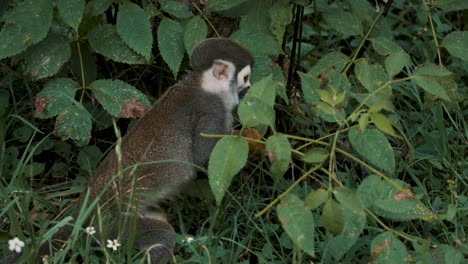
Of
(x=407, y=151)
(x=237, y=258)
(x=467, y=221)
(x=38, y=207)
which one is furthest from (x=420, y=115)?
(x=38, y=207)

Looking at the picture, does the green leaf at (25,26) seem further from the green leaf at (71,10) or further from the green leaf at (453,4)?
the green leaf at (453,4)

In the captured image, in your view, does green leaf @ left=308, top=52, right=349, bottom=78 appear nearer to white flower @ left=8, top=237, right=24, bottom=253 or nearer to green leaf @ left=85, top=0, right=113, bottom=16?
green leaf @ left=85, top=0, right=113, bottom=16

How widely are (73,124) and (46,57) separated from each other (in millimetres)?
439

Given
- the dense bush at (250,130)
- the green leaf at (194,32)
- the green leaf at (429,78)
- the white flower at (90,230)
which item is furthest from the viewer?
the green leaf at (194,32)

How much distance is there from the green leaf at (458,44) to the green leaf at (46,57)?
6.97 ft

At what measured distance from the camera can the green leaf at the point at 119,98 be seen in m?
4.59

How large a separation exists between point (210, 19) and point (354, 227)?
185cm

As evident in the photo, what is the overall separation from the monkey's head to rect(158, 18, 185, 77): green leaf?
0.10 metres

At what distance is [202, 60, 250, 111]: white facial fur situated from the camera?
4445mm

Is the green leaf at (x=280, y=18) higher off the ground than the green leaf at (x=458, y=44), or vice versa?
the green leaf at (x=280, y=18)

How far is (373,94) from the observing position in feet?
11.4

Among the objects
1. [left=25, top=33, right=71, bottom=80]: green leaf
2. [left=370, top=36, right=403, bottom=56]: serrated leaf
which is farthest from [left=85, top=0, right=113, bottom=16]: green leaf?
[left=370, top=36, right=403, bottom=56]: serrated leaf

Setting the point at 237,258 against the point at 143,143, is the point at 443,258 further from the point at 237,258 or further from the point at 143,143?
the point at 143,143

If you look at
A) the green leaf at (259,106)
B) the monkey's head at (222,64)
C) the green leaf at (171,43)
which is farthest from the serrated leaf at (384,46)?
the green leaf at (259,106)
